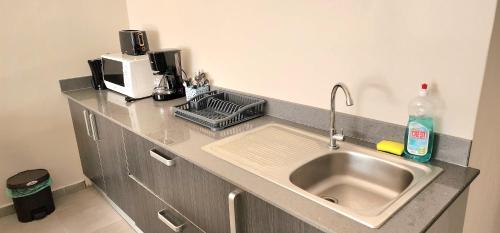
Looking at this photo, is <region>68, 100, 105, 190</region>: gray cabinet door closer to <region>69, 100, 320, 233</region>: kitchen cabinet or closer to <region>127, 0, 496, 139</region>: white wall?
<region>69, 100, 320, 233</region>: kitchen cabinet

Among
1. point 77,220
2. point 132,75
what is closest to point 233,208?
point 132,75

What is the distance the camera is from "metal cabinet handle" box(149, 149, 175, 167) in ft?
4.79

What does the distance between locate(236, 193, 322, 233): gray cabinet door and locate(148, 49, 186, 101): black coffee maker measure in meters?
1.28

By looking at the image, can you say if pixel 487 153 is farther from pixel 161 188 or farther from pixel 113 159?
pixel 113 159

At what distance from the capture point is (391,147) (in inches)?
49.8

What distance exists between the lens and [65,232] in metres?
2.34

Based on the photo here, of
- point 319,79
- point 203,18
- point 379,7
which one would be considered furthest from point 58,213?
point 379,7

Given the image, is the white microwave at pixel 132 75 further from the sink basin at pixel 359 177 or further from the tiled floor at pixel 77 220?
the sink basin at pixel 359 177

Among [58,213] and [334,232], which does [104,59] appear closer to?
[58,213]

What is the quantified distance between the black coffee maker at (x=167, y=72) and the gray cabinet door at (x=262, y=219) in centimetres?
128

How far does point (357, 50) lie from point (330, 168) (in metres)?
0.48

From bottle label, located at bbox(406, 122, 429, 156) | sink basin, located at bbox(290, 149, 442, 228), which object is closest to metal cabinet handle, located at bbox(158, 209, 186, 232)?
sink basin, located at bbox(290, 149, 442, 228)

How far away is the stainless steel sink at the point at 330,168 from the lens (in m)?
1.18

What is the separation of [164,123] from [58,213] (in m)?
1.43
